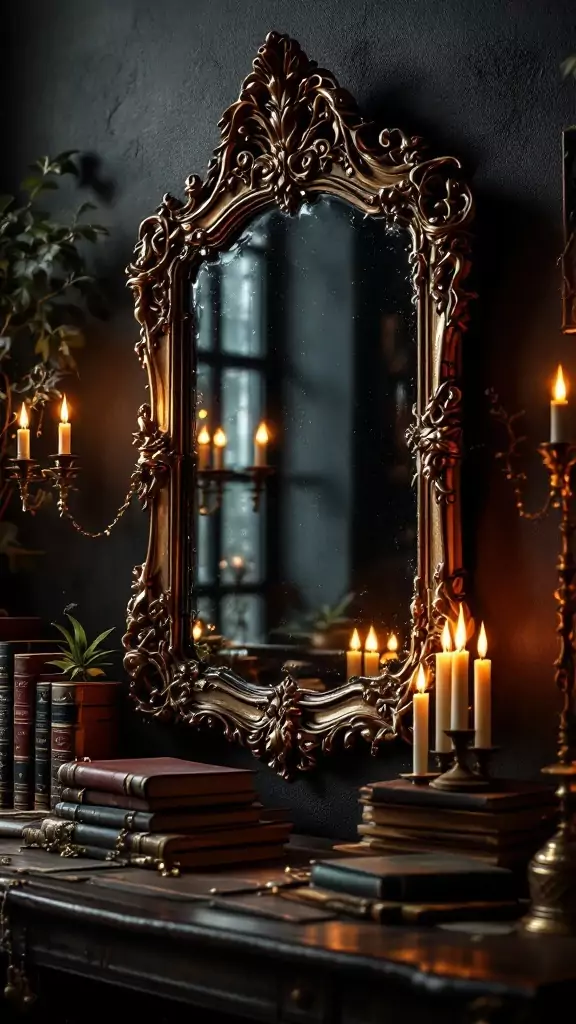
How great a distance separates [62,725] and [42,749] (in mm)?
83

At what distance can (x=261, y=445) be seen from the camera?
11.0 ft

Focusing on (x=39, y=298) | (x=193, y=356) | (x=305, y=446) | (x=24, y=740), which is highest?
(x=39, y=298)

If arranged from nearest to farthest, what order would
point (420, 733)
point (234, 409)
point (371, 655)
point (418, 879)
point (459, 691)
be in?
1. point (418, 879)
2. point (459, 691)
3. point (420, 733)
4. point (371, 655)
5. point (234, 409)

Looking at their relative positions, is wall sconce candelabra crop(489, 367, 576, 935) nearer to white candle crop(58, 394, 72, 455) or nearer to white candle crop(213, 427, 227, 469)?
white candle crop(213, 427, 227, 469)

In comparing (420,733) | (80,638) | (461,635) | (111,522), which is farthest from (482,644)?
(111,522)

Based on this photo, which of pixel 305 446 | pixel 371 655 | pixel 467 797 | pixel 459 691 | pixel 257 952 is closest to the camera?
pixel 257 952

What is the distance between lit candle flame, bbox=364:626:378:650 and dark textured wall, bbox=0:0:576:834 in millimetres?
212

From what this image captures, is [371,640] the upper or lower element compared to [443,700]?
upper

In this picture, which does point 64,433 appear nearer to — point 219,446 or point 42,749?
point 219,446

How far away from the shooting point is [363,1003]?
2.21 meters

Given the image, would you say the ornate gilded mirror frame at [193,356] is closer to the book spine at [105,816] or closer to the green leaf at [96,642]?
the green leaf at [96,642]

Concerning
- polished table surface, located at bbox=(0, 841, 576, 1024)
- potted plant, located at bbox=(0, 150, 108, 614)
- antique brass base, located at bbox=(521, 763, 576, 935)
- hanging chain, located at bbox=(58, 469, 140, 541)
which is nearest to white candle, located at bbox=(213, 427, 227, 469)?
hanging chain, located at bbox=(58, 469, 140, 541)

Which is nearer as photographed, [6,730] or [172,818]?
[172,818]

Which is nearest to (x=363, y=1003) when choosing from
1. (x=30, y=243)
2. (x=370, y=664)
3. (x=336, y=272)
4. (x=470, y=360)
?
(x=370, y=664)
